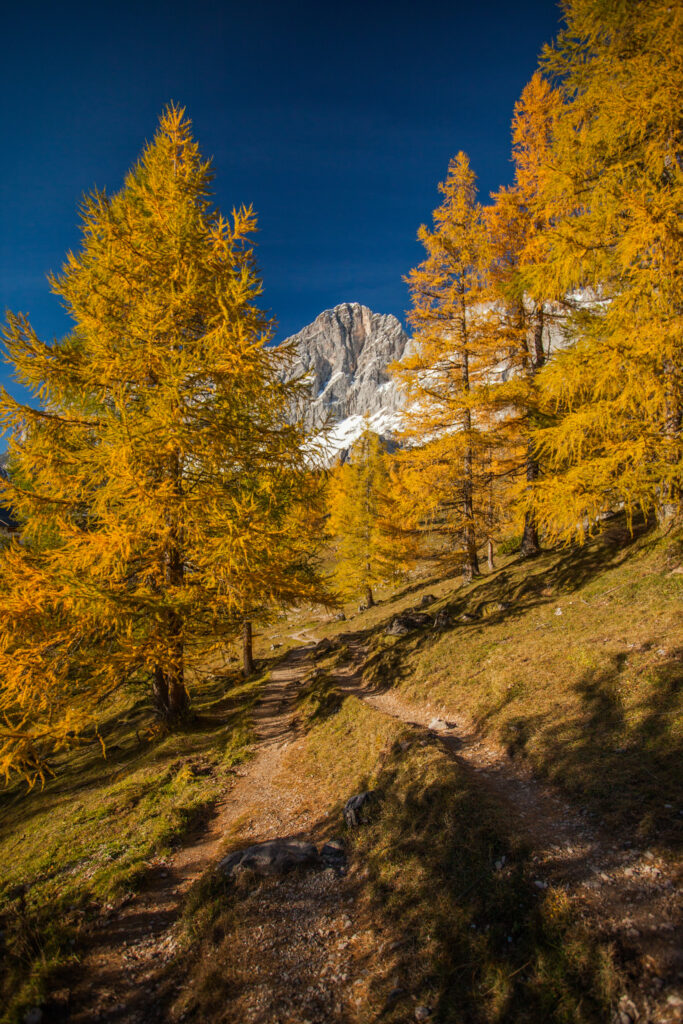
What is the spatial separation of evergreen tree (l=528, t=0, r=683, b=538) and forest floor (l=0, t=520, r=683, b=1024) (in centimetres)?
242

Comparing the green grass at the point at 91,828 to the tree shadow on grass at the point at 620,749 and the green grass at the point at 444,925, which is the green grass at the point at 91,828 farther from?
the tree shadow on grass at the point at 620,749

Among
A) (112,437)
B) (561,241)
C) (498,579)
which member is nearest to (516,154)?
(561,241)

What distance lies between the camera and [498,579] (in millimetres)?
13617

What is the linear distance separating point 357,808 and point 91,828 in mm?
5125

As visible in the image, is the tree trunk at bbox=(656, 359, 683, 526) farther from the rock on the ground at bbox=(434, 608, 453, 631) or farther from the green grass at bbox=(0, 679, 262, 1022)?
the green grass at bbox=(0, 679, 262, 1022)

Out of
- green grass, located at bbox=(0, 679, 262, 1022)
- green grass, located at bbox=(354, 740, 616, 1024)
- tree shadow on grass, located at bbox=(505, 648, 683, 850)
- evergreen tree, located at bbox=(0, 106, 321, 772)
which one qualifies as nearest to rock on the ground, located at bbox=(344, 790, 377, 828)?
green grass, located at bbox=(354, 740, 616, 1024)

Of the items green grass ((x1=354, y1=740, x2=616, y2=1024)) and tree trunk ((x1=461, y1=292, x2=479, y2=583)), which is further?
tree trunk ((x1=461, y1=292, x2=479, y2=583))

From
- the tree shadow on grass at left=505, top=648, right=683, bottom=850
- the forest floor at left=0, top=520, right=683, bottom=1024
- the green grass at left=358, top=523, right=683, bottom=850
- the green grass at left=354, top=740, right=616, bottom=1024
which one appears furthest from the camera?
the green grass at left=358, top=523, right=683, bottom=850

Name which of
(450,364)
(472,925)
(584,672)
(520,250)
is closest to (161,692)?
(472,925)

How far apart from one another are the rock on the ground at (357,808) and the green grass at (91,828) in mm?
2906

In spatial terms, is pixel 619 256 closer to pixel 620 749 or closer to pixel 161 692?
pixel 620 749

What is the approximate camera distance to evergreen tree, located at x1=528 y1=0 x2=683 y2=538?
24.6 feet

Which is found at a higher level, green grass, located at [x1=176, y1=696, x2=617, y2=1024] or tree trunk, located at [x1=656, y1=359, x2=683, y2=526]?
tree trunk, located at [x1=656, y1=359, x2=683, y2=526]

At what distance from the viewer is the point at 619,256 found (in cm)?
821
